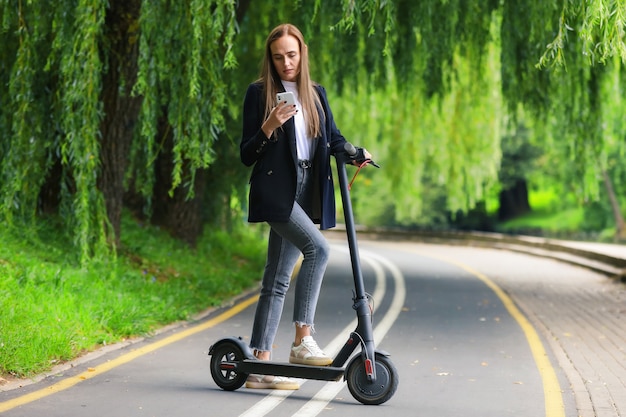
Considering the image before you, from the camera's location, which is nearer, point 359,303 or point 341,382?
point 359,303

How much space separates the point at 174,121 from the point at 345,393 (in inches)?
186

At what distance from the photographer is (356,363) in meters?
6.13

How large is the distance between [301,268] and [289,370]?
62 cm

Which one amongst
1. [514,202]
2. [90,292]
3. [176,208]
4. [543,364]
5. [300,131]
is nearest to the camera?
[300,131]

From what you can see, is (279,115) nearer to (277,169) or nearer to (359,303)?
(277,169)

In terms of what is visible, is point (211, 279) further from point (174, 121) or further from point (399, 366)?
point (399, 366)

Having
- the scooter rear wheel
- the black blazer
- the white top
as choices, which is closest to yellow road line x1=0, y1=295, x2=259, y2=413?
the scooter rear wheel

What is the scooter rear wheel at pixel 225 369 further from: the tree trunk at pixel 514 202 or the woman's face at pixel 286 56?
the tree trunk at pixel 514 202

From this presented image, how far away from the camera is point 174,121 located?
1070 cm

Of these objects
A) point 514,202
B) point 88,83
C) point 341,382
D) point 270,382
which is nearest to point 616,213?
point 514,202

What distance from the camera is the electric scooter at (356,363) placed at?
6055 mm

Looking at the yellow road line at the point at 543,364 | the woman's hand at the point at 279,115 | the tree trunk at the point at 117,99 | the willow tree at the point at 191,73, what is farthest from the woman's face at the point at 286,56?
the tree trunk at the point at 117,99

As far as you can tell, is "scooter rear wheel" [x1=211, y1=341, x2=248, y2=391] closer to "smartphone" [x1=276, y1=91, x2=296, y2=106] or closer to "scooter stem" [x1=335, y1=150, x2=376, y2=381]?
"scooter stem" [x1=335, y1=150, x2=376, y2=381]

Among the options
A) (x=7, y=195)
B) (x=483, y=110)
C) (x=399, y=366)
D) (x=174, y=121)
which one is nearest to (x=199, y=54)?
(x=174, y=121)
